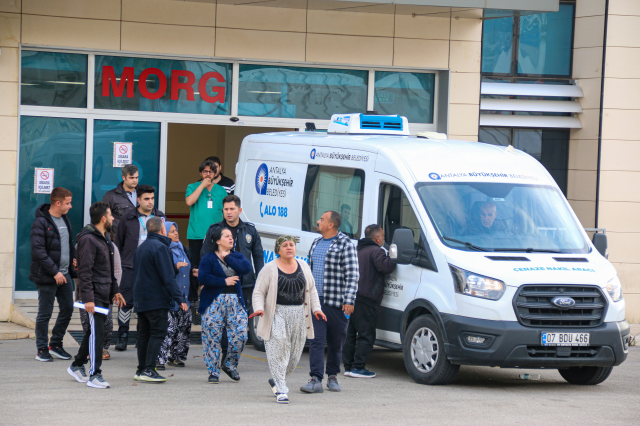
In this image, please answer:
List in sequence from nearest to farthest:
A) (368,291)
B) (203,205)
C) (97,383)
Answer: (97,383) < (368,291) < (203,205)

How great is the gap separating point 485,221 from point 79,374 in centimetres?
417

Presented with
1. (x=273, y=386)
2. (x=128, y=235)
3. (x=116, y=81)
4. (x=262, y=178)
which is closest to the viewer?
(x=273, y=386)

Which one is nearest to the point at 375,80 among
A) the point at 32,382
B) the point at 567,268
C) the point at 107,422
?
the point at 567,268

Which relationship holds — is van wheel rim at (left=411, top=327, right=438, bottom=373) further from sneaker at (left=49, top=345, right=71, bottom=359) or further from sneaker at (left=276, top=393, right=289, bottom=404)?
sneaker at (left=49, top=345, right=71, bottom=359)

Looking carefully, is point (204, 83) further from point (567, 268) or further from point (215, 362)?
point (567, 268)

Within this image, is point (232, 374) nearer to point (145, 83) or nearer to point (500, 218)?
point (500, 218)

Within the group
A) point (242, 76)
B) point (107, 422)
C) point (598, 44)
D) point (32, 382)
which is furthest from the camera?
point (598, 44)

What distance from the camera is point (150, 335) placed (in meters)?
8.30

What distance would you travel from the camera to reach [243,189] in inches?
454

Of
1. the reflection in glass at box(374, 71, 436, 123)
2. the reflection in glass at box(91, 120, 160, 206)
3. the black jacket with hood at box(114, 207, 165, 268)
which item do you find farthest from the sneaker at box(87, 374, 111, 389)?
the reflection in glass at box(374, 71, 436, 123)

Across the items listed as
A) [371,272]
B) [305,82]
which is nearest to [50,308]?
[371,272]

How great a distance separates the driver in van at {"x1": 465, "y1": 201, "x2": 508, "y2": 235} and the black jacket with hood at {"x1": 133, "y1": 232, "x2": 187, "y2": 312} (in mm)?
2894

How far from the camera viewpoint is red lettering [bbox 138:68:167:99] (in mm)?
13250

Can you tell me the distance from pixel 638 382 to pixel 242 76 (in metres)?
7.37
